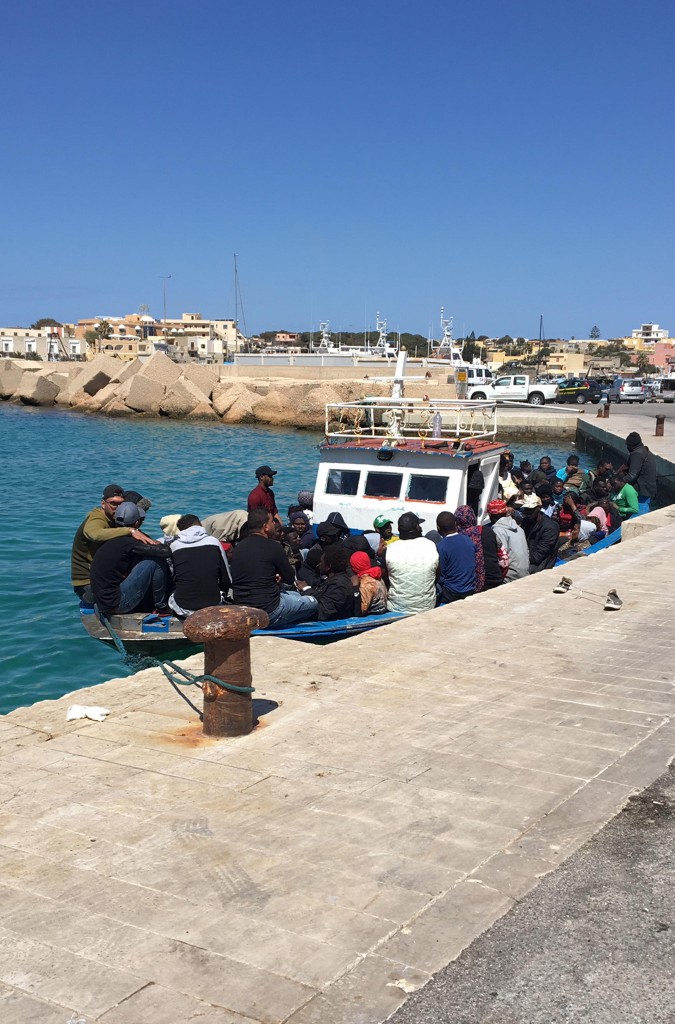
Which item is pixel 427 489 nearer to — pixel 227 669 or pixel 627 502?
pixel 627 502

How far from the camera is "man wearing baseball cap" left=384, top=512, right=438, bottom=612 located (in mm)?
10367

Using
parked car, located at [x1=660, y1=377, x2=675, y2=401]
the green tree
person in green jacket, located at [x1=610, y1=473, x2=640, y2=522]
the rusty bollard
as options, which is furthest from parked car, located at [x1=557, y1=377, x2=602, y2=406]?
the green tree

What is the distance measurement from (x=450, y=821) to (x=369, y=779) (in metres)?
0.66

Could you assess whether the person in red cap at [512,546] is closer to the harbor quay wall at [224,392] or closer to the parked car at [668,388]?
the harbor quay wall at [224,392]

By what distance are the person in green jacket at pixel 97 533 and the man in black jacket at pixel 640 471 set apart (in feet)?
37.9

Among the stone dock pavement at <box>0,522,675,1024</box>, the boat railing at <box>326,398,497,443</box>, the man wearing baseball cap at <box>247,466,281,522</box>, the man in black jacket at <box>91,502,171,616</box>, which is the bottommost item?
the stone dock pavement at <box>0,522,675,1024</box>

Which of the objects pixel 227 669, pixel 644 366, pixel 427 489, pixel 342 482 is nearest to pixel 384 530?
pixel 427 489

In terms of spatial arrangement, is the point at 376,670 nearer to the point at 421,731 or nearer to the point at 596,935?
the point at 421,731

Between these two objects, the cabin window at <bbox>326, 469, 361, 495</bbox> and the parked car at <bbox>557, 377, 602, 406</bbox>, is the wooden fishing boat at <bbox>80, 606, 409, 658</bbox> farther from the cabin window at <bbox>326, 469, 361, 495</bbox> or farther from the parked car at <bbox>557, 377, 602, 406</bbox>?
the parked car at <bbox>557, 377, 602, 406</bbox>

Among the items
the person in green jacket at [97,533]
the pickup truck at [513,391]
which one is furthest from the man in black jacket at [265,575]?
the pickup truck at [513,391]

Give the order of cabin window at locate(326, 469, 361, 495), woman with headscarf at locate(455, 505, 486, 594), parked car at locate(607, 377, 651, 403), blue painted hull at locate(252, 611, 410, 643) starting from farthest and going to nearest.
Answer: parked car at locate(607, 377, 651, 403)
cabin window at locate(326, 469, 361, 495)
woman with headscarf at locate(455, 505, 486, 594)
blue painted hull at locate(252, 611, 410, 643)

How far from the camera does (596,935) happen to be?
4016 mm

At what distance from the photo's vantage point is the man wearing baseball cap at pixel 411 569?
10367mm

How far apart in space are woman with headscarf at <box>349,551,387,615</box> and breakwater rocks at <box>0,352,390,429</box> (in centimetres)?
3570
